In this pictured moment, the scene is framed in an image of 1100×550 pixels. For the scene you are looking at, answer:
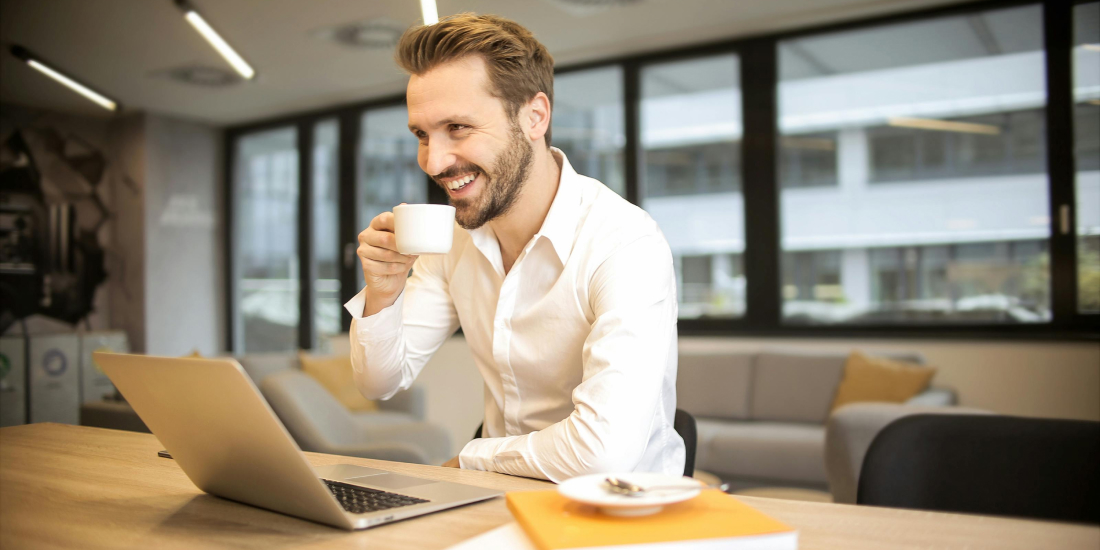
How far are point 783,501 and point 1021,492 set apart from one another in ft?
1.45

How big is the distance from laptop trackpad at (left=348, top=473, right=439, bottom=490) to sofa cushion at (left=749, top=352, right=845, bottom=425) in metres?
3.51

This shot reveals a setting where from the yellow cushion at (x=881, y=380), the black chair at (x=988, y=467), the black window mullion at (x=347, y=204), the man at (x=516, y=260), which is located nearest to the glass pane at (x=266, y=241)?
the black window mullion at (x=347, y=204)

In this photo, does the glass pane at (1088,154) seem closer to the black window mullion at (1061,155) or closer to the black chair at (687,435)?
the black window mullion at (1061,155)

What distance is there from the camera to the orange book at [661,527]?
586 mm

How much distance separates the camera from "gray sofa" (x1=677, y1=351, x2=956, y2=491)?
3.56 meters

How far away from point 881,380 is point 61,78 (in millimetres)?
3788

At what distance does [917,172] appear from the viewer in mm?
4379

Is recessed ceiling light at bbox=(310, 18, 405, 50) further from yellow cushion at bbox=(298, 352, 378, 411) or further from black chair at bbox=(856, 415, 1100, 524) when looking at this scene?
black chair at bbox=(856, 415, 1100, 524)

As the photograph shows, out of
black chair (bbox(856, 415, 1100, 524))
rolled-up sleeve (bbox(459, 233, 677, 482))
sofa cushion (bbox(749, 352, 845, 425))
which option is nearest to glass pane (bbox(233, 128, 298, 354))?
sofa cushion (bbox(749, 352, 845, 425))

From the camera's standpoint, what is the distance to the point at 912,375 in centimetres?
372

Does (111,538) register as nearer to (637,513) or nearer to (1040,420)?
(637,513)

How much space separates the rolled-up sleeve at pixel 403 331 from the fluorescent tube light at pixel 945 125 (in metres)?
3.71

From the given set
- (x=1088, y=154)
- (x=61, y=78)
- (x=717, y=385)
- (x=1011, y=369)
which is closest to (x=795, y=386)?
(x=717, y=385)

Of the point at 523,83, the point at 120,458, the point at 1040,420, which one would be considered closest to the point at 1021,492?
the point at 1040,420
